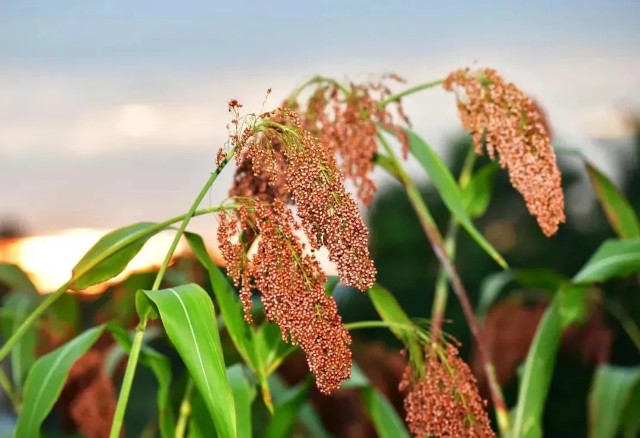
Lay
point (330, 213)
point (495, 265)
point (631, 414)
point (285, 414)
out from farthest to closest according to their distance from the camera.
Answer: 1. point (495, 265)
2. point (631, 414)
3. point (285, 414)
4. point (330, 213)

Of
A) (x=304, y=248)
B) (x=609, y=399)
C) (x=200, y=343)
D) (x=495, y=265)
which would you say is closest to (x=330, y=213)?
(x=304, y=248)

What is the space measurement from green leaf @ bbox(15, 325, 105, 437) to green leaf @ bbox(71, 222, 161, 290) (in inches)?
2.8

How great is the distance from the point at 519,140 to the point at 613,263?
11.4 inches

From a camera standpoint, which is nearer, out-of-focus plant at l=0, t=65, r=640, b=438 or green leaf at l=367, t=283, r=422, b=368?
out-of-focus plant at l=0, t=65, r=640, b=438

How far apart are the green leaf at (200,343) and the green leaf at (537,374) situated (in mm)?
579

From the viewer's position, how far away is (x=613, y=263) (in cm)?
125

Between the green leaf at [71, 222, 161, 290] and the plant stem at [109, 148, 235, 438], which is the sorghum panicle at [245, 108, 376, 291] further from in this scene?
the green leaf at [71, 222, 161, 290]

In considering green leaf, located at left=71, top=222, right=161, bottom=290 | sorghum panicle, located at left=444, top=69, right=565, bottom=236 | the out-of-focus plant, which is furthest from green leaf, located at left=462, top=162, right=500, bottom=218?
green leaf, located at left=71, top=222, right=161, bottom=290

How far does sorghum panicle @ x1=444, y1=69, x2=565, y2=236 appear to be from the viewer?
3.43ft

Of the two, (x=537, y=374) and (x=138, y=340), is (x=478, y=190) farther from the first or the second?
(x=138, y=340)

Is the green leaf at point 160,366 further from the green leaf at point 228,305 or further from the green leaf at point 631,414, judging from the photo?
the green leaf at point 631,414

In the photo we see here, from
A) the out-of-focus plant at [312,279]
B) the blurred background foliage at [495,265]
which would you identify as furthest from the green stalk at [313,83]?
the blurred background foliage at [495,265]

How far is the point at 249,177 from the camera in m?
1.03

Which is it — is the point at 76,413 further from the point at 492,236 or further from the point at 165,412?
the point at 492,236
